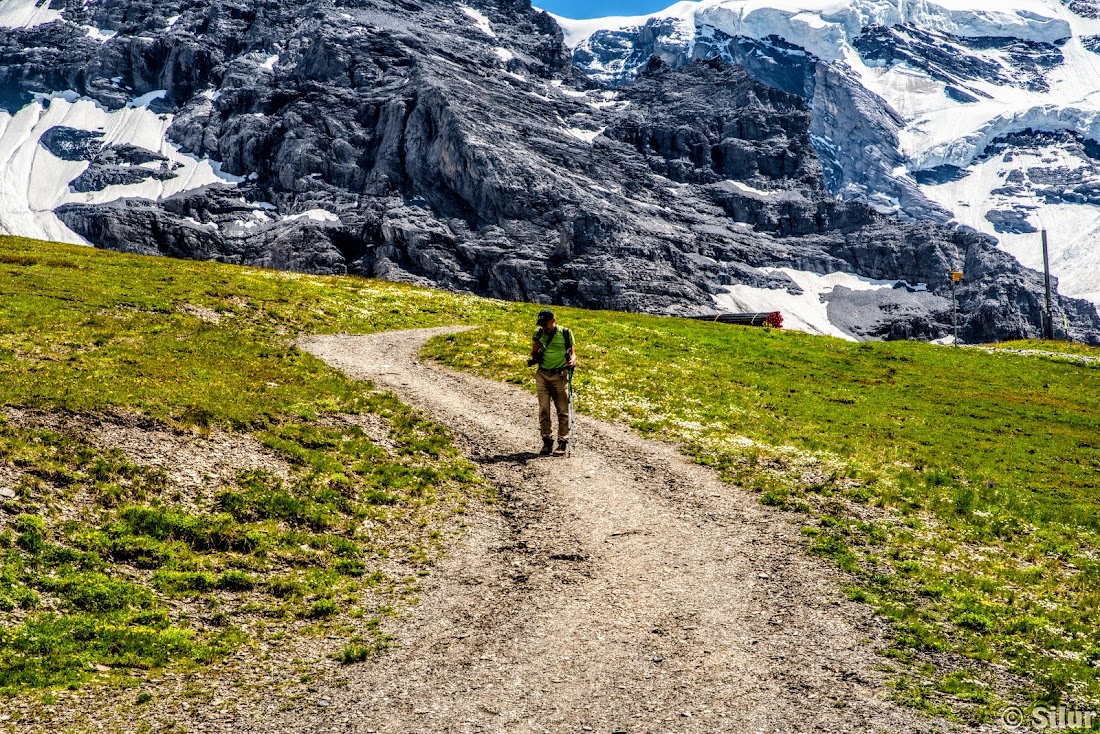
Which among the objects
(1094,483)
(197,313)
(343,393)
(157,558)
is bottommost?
(1094,483)

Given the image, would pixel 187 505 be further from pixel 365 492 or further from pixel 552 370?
pixel 552 370

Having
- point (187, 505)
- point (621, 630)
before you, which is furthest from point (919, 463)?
point (187, 505)

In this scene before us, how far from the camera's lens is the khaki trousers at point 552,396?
86.6ft

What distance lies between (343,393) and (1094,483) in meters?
29.1

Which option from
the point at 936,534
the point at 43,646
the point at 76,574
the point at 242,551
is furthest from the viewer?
the point at 936,534

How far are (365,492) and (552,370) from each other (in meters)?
7.76

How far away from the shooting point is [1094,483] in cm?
2884

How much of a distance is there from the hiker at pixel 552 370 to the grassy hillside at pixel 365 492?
3.75m

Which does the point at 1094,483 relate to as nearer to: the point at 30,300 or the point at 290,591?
the point at 290,591

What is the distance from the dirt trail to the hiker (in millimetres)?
1927

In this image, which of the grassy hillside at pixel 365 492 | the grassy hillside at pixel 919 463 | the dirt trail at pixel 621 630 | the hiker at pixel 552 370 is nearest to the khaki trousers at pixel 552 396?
the hiker at pixel 552 370

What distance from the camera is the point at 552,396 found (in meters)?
26.9

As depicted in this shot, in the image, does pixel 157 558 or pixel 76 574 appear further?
pixel 157 558

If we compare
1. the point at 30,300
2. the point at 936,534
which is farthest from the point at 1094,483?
the point at 30,300
